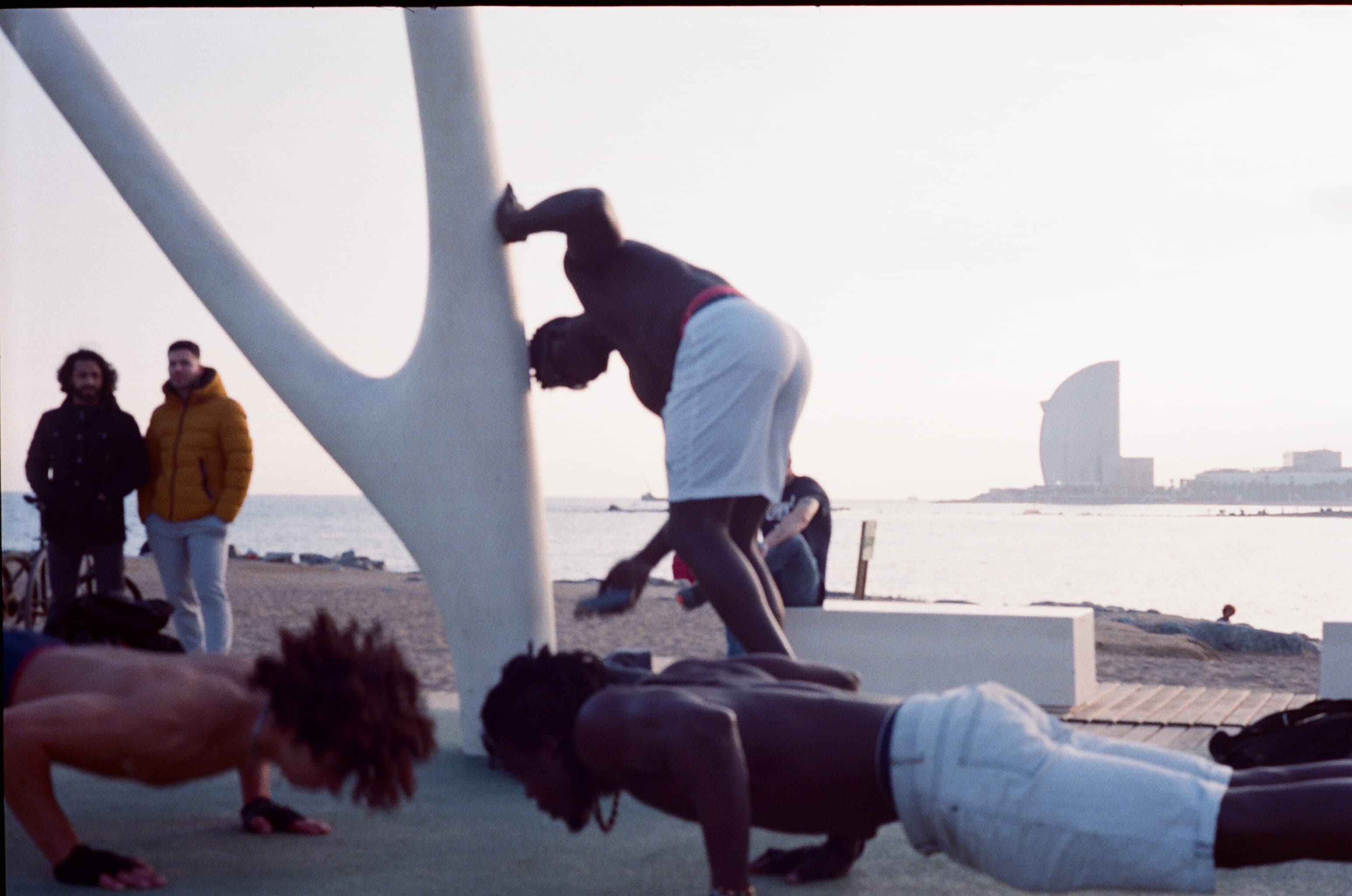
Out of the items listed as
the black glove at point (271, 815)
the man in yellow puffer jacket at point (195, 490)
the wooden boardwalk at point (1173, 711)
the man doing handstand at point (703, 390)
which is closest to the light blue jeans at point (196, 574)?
the man in yellow puffer jacket at point (195, 490)

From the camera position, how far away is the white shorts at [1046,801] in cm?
236

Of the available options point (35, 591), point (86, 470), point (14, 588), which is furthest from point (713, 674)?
point (14, 588)

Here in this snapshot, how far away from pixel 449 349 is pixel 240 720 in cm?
193

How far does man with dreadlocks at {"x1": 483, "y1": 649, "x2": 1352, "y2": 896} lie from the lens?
7.72 ft

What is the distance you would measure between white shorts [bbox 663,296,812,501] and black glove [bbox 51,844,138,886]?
155 centimetres

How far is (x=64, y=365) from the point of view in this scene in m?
6.02

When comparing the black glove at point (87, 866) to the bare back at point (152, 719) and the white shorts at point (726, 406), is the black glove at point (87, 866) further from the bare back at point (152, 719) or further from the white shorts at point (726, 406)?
the white shorts at point (726, 406)

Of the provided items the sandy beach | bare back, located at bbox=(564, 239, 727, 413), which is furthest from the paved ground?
the sandy beach

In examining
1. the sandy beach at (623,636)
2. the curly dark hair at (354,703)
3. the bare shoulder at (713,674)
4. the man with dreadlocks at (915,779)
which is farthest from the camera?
the sandy beach at (623,636)

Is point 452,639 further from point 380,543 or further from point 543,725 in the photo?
point 380,543

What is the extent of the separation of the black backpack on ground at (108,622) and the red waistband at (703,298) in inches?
65.3

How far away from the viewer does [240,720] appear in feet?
8.61

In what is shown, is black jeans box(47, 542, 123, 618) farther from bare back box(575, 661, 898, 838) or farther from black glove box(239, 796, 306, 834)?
bare back box(575, 661, 898, 838)

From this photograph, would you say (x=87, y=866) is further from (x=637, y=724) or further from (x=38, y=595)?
(x=38, y=595)
